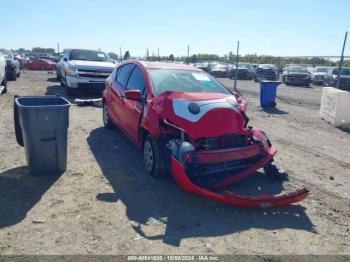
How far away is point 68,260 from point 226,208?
203 centimetres

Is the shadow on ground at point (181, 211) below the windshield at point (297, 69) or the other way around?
below

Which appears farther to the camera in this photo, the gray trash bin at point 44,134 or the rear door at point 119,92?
the rear door at point 119,92

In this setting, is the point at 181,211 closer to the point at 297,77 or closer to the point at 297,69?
the point at 297,77

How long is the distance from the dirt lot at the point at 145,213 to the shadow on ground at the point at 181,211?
0.5 inches

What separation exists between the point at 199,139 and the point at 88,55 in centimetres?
1044

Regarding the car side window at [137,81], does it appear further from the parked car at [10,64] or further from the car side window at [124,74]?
the parked car at [10,64]

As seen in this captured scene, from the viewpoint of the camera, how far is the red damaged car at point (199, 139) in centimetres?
418

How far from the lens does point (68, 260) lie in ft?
10.1

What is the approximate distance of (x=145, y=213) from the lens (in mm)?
4039

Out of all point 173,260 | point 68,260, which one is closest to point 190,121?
point 173,260

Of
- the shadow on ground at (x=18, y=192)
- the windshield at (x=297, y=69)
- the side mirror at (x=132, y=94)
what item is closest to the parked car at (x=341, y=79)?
the windshield at (x=297, y=69)

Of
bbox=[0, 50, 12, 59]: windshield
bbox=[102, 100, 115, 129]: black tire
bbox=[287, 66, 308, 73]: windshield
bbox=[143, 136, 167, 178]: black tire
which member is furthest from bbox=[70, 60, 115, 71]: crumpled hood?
bbox=[287, 66, 308, 73]: windshield

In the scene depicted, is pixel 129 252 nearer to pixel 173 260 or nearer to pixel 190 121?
pixel 173 260

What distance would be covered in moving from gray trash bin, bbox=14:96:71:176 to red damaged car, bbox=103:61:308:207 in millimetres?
1151
